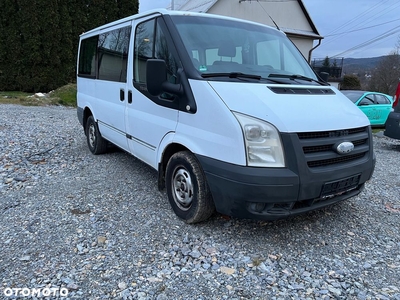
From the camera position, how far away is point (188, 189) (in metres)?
3.17

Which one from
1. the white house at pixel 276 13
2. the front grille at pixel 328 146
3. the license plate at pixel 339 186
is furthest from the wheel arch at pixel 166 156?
the white house at pixel 276 13

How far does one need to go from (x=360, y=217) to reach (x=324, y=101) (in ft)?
5.00

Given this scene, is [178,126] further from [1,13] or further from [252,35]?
[1,13]

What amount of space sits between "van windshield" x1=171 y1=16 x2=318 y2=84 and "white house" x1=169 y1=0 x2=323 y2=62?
517 inches

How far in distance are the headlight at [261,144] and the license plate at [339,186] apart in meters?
0.54

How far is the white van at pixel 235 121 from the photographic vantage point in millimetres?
2613

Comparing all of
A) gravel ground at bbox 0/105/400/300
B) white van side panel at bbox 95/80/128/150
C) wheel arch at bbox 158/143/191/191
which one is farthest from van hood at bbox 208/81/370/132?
white van side panel at bbox 95/80/128/150

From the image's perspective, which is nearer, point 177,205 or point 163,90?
point 163,90

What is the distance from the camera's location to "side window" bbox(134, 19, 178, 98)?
128 inches

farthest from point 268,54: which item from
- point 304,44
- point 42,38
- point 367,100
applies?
point 304,44

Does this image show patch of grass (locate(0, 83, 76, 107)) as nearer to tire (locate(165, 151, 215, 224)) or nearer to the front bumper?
tire (locate(165, 151, 215, 224))

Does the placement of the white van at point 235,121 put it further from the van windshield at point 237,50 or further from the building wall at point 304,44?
the building wall at point 304,44

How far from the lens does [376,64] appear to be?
32906mm

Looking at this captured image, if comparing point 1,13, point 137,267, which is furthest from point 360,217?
point 1,13
